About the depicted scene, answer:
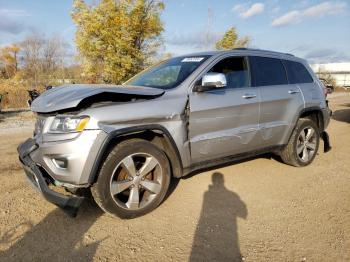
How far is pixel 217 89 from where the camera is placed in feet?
13.6

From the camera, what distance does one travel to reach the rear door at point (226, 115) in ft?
12.9

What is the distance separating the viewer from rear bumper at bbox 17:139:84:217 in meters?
3.12

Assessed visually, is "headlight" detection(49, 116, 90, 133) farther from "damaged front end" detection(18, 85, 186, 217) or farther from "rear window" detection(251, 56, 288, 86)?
"rear window" detection(251, 56, 288, 86)

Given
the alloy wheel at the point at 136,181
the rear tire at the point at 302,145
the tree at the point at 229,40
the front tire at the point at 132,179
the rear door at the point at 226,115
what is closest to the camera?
the front tire at the point at 132,179

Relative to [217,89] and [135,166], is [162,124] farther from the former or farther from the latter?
[217,89]

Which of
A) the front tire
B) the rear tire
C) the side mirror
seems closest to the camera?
the front tire

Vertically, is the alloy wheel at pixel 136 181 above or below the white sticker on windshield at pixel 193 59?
below

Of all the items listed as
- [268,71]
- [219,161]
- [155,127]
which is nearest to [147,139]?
[155,127]

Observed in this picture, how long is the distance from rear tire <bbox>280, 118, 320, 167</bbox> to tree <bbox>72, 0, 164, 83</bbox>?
44.5ft

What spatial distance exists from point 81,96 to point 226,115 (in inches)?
74.4

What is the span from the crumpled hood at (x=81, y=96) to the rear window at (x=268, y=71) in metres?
1.75

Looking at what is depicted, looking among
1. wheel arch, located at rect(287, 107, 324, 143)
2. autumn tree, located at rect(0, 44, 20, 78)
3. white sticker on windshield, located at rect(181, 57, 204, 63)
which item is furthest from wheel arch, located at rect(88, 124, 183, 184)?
autumn tree, located at rect(0, 44, 20, 78)

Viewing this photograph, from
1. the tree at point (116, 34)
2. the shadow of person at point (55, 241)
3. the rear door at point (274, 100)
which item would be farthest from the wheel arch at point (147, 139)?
the tree at point (116, 34)

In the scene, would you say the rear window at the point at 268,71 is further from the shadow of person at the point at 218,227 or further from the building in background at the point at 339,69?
the building in background at the point at 339,69
